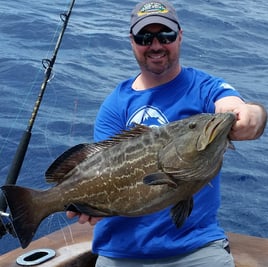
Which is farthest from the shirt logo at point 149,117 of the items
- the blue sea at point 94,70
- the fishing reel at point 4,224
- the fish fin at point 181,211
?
the blue sea at point 94,70

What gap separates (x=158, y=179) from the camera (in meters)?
2.99

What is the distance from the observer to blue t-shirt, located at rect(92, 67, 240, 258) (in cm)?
365

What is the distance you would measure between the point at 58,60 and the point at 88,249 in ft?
22.3

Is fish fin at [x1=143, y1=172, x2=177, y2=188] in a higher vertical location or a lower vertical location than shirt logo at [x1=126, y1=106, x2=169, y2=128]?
lower

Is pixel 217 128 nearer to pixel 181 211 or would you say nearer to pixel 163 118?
pixel 181 211

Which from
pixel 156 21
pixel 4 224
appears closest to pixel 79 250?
pixel 4 224

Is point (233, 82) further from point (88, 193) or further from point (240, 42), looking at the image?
point (88, 193)

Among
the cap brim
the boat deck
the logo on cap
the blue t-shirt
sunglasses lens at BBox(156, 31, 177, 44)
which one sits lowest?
the boat deck

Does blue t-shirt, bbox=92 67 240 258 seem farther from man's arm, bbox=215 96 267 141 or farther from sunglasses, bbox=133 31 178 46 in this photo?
man's arm, bbox=215 96 267 141

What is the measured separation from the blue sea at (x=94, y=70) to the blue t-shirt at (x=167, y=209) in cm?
244

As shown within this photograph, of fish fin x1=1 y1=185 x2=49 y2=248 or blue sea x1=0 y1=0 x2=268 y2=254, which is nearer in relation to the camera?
fish fin x1=1 y1=185 x2=49 y2=248

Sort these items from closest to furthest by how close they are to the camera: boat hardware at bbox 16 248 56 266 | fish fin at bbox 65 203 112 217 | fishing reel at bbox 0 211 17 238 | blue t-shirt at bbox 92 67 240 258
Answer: fish fin at bbox 65 203 112 217 → blue t-shirt at bbox 92 67 240 258 → fishing reel at bbox 0 211 17 238 → boat hardware at bbox 16 248 56 266

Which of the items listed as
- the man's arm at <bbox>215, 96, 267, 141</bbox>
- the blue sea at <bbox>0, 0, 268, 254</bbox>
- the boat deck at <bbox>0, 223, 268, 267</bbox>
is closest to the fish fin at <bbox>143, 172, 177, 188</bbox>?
the man's arm at <bbox>215, 96, 267, 141</bbox>

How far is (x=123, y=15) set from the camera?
577 inches
